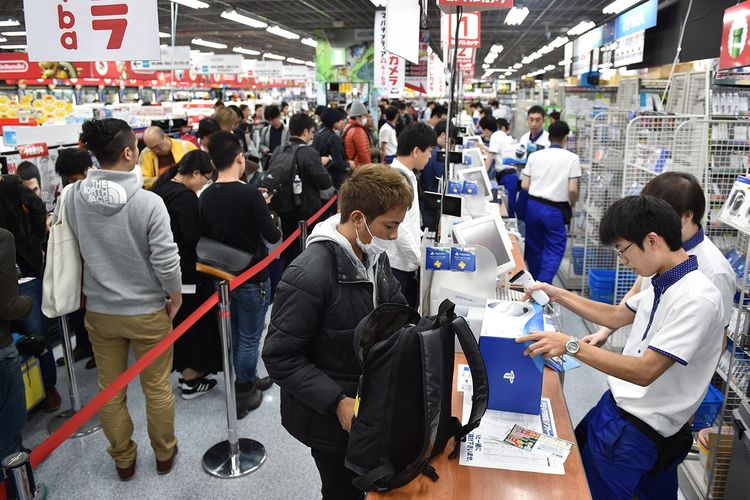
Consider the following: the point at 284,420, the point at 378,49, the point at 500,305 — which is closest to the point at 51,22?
the point at 284,420

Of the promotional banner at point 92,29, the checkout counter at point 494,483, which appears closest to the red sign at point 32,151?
the promotional banner at point 92,29

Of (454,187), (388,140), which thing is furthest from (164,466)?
(388,140)

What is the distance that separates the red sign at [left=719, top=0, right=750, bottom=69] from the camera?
3.36 metres

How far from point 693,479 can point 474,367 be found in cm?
200

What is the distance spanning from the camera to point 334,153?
6895 mm

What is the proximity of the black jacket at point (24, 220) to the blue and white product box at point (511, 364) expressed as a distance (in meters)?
2.98

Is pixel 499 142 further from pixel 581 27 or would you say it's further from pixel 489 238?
pixel 581 27

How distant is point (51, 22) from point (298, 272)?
257 cm

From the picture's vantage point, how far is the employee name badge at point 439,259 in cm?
253

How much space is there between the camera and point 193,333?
3.79 m

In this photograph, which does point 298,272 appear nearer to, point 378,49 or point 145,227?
point 145,227

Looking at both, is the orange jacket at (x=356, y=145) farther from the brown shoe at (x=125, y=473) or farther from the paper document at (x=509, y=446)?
the paper document at (x=509, y=446)

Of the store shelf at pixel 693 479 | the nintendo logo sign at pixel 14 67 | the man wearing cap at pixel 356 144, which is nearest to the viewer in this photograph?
the store shelf at pixel 693 479

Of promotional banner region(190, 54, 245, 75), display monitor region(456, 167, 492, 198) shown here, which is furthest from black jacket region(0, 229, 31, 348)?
promotional banner region(190, 54, 245, 75)
